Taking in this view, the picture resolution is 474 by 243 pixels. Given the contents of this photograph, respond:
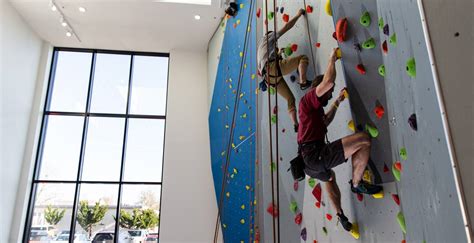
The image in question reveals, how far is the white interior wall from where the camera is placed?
561 cm

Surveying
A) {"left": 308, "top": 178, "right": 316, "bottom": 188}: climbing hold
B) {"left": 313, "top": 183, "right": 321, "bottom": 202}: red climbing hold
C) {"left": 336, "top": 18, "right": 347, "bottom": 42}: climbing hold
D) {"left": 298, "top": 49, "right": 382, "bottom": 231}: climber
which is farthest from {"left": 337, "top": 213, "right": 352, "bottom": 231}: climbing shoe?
{"left": 336, "top": 18, "right": 347, "bottom": 42}: climbing hold

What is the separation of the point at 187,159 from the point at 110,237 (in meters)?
1.98

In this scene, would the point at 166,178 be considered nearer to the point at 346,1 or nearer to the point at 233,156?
the point at 233,156

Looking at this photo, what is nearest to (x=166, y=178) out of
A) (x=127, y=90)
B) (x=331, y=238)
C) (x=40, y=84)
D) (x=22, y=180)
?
(x=127, y=90)

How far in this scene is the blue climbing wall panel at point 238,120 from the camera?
Answer: 391cm

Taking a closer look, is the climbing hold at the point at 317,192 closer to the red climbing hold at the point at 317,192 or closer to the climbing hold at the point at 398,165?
the red climbing hold at the point at 317,192

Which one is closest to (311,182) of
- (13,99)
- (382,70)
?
(382,70)

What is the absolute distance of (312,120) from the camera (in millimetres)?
2107

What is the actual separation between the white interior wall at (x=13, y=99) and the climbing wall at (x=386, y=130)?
5.13m

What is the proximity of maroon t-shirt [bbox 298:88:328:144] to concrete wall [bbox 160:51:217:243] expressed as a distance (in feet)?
14.7

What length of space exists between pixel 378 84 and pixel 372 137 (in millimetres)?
287

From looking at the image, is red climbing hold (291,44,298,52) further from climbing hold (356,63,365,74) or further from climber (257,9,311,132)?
climbing hold (356,63,365,74)

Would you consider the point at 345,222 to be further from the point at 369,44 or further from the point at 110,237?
the point at 110,237

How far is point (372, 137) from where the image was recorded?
1844 millimetres
